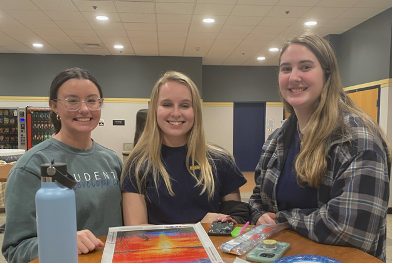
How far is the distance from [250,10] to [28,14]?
3.41 metres

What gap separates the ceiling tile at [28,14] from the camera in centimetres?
436

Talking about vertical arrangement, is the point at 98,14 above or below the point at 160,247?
above

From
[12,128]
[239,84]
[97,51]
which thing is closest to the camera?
[97,51]

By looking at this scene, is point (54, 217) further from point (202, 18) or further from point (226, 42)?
point (226, 42)

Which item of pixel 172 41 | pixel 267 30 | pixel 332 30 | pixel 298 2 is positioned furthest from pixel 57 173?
pixel 332 30

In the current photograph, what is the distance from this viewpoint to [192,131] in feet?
5.43

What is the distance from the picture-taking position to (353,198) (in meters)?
1.09

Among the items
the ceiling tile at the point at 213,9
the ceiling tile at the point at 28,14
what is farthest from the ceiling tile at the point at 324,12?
the ceiling tile at the point at 28,14

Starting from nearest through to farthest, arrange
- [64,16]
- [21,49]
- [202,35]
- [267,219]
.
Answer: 1. [267,219]
2. [64,16]
3. [202,35]
4. [21,49]

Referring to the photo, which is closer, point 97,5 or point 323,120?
point 323,120

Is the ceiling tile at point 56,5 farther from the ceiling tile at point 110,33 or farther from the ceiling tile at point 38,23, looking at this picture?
the ceiling tile at point 110,33

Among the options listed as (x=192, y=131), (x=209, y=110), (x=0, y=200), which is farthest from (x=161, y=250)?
(x=209, y=110)

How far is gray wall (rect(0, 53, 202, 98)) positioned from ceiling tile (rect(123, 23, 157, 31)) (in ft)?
6.44

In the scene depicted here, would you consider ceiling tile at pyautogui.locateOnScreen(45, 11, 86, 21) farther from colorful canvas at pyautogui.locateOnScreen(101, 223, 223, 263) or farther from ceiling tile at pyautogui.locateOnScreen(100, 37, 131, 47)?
colorful canvas at pyautogui.locateOnScreen(101, 223, 223, 263)
